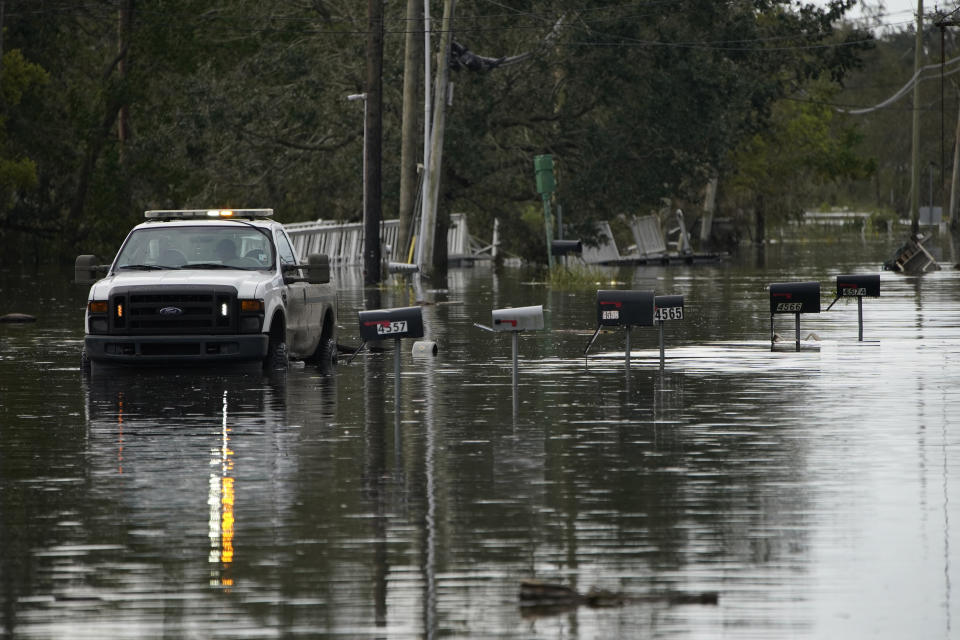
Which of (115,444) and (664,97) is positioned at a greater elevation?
(664,97)

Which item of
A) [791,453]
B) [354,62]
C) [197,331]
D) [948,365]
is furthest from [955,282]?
[791,453]

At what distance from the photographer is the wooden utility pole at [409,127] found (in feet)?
157

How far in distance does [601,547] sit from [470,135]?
156 ft

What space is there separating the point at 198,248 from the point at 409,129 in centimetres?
2671

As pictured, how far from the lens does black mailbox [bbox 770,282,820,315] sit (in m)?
23.1

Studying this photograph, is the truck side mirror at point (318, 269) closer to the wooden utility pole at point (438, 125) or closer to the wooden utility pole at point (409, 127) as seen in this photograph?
the wooden utility pole at point (409, 127)

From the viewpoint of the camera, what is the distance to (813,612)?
28.1 ft

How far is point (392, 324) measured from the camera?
17094 millimetres

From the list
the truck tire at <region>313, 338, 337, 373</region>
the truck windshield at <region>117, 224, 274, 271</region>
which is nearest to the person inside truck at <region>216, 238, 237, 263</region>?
the truck windshield at <region>117, 224, 274, 271</region>

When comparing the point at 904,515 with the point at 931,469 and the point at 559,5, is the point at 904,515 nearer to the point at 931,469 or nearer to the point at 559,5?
the point at 931,469

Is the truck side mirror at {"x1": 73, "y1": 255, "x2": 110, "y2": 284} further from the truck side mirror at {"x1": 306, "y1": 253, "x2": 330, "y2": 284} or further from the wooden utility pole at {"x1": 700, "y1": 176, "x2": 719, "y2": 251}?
the wooden utility pole at {"x1": 700, "y1": 176, "x2": 719, "y2": 251}

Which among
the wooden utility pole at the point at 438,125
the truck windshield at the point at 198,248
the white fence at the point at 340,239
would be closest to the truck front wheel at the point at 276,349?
the truck windshield at the point at 198,248

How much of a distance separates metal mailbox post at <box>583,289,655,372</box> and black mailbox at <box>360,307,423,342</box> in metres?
4.21

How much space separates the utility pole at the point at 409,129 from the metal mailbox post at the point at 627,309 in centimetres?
2711
